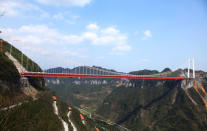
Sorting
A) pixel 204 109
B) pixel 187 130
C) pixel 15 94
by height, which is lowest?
pixel 187 130

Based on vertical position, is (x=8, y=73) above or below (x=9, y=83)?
above

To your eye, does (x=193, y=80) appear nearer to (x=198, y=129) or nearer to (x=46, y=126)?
(x=198, y=129)

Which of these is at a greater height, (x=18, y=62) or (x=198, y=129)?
(x=18, y=62)

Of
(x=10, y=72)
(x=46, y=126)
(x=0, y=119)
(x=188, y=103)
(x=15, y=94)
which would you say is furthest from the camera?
(x=188, y=103)

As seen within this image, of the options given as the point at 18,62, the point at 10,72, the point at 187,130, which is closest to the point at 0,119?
the point at 10,72

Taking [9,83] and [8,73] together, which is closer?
[9,83]

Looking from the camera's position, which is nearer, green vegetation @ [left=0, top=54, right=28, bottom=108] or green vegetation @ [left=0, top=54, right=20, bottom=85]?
green vegetation @ [left=0, top=54, right=28, bottom=108]

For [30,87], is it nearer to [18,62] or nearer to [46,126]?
[18,62]

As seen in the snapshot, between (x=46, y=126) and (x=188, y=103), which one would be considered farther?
(x=188, y=103)

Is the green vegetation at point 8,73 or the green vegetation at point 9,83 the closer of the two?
the green vegetation at point 9,83

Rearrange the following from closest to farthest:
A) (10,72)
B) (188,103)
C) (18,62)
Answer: (10,72) → (18,62) → (188,103)
